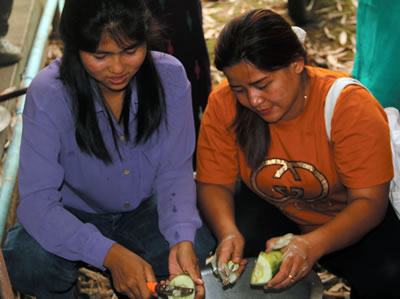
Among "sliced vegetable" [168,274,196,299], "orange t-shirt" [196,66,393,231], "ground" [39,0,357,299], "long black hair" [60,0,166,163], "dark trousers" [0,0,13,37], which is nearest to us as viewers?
"long black hair" [60,0,166,163]

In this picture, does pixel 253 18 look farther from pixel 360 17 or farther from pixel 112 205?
pixel 360 17

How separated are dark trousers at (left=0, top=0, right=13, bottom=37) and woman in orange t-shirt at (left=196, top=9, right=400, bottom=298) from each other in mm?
1855

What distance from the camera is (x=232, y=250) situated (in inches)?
68.9

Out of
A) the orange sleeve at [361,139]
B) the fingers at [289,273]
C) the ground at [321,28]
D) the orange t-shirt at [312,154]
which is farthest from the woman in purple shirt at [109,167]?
the ground at [321,28]

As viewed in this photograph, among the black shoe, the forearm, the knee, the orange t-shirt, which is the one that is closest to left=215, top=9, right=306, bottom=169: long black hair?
the orange t-shirt

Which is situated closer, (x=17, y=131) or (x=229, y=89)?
(x=229, y=89)

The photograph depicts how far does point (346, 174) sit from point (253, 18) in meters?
0.58

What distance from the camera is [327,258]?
1.88m

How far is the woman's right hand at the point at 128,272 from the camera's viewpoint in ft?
5.36

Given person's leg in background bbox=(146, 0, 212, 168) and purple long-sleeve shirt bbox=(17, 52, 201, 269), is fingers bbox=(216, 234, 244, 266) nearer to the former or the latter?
purple long-sleeve shirt bbox=(17, 52, 201, 269)

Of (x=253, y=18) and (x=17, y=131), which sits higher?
(x=253, y=18)

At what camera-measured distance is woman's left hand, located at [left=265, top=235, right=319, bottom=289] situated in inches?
62.5

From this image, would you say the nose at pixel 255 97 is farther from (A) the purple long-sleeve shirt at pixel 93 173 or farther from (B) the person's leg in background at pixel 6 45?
(B) the person's leg in background at pixel 6 45

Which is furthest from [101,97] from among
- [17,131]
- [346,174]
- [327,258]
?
[17,131]
